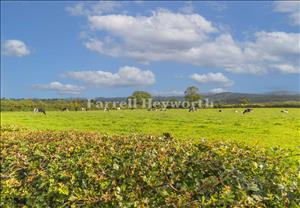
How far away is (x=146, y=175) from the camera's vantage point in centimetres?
606

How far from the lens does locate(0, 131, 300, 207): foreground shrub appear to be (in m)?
5.19

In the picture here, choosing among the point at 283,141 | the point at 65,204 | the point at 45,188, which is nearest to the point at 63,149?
the point at 45,188

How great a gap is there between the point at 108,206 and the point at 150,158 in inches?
36.3

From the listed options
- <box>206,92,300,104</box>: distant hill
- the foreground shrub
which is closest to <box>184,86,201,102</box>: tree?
<box>206,92,300,104</box>: distant hill

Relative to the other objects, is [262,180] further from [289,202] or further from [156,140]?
[156,140]

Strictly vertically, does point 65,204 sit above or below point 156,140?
below

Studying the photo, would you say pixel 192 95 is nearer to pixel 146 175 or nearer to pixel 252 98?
pixel 252 98

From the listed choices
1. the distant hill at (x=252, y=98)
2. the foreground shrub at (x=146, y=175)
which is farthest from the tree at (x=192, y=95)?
the foreground shrub at (x=146, y=175)

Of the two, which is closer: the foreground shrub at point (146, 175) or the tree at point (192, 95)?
the foreground shrub at point (146, 175)

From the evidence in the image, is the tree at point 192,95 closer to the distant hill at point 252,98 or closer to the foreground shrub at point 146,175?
the distant hill at point 252,98

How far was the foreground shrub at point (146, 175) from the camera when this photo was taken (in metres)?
5.19

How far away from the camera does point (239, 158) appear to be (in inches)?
235

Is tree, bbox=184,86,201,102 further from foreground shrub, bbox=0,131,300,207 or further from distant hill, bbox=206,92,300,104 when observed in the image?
foreground shrub, bbox=0,131,300,207

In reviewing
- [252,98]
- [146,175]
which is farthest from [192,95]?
[146,175]
